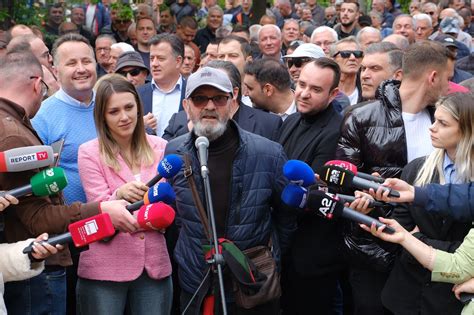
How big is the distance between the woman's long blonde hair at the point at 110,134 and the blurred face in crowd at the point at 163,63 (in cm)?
234

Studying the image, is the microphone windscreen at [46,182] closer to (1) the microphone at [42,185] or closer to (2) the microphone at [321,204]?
(1) the microphone at [42,185]

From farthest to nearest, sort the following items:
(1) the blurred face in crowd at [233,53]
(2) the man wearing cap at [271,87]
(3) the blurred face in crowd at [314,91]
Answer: (1) the blurred face in crowd at [233,53]
(2) the man wearing cap at [271,87]
(3) the blurred face in crowd at [314,91]

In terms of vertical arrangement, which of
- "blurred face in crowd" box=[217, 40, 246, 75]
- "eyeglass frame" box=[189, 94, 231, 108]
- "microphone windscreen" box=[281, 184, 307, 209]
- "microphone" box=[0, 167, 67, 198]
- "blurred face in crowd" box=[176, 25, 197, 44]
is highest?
"eyeglass frame" box=[189, 94, 231, 108]

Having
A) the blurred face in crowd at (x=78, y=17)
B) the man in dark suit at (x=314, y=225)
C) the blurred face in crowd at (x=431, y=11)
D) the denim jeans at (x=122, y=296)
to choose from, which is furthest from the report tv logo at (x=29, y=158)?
the blurred face in crowd at (x=431, y=11)

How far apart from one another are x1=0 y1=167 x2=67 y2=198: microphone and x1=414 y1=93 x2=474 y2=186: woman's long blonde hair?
2.23 m

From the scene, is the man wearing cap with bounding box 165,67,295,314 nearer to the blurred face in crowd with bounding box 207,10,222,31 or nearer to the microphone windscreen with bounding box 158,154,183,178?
the microphone windscreen with bounding box 158,154,183,178

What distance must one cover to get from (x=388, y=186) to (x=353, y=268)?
4.08 feet

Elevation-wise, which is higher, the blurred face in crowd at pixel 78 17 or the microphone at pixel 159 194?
the microphone at pixel 159 194

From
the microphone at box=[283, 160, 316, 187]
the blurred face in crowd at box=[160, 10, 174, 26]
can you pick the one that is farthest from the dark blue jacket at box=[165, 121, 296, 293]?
the blurred face in crowd at box=[160, 10, 174, 26]

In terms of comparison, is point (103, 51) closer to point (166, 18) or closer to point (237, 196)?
point (166, 18)

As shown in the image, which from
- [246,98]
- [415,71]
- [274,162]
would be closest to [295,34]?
[246,98]

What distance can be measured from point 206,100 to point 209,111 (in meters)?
0.08

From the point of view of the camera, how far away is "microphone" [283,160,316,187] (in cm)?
417

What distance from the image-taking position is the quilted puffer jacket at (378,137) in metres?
5.12
